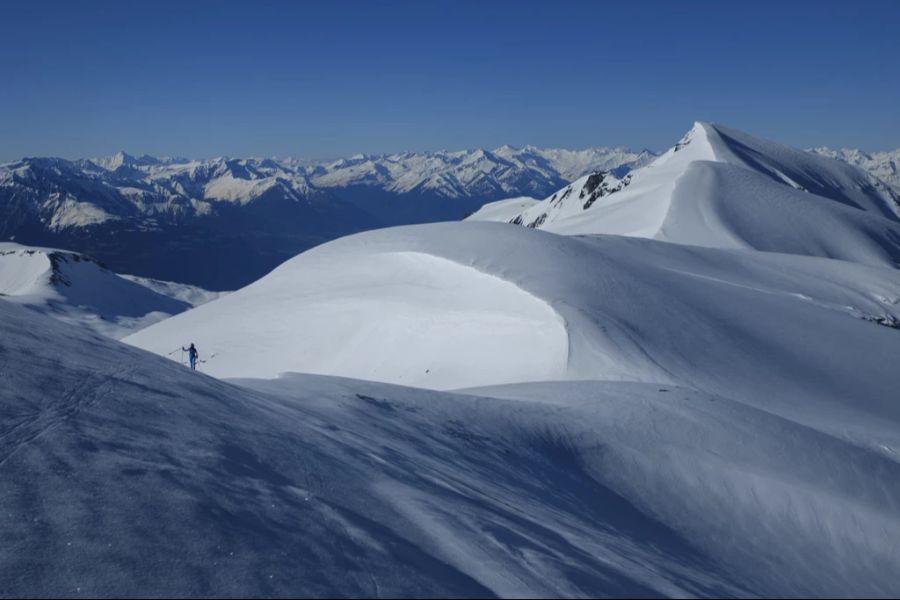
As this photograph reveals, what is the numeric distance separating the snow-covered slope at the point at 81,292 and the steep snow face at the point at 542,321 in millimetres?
60149

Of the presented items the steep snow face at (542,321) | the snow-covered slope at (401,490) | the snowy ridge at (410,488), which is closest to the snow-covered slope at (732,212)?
the steep snow face at (542,321)

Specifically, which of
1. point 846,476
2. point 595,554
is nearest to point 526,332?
point 846,476

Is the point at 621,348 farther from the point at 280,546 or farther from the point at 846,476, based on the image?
the point at 280,546

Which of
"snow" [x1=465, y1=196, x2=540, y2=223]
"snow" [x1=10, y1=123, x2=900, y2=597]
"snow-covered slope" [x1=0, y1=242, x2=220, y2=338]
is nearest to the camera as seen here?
"snow" [x1=10, y1=123, x2=900, y2=597]

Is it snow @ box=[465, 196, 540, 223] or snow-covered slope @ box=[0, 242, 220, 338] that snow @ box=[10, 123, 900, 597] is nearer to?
snow-covered slope @ box=[0, 242, 220, 338]

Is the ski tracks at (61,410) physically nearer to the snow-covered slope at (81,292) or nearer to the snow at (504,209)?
the snow-covered slope at (81,292)

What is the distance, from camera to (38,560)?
448 cm

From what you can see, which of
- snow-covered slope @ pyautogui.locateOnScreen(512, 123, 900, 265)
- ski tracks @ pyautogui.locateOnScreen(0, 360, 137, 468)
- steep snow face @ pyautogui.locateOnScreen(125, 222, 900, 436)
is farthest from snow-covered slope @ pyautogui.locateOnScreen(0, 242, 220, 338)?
ski tracks @ pyautogui.locateOnScreen(0, 360, 137, 468)

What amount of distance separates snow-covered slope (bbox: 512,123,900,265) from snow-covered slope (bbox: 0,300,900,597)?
37.0 meters

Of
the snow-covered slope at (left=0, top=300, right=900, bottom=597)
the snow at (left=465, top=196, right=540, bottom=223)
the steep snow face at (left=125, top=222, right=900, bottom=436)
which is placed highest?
the snow at (left=465, top=196, right=540, bottom=223)

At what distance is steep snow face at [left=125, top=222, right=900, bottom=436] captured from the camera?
19984 mm

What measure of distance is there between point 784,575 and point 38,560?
913 cm

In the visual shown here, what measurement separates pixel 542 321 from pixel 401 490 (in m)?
14.9

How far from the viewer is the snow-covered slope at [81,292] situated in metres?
87.6
